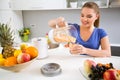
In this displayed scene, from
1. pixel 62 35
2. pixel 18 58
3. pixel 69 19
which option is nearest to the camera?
pixel 18 58

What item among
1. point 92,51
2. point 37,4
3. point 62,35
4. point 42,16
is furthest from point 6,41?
point 42,16

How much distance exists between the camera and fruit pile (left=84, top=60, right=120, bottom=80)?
2.84ft

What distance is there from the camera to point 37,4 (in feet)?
8.70

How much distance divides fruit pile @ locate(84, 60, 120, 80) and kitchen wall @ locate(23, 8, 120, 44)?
1.93m

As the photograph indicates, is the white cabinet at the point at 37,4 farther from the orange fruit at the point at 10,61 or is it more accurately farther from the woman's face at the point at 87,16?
the orange fruit at the point at 10,61

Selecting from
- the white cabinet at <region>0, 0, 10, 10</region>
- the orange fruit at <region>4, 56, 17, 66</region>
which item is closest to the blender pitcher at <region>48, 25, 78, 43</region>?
the orange fruit at <region>4, 56, 17, 66</region>

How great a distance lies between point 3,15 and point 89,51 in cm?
201

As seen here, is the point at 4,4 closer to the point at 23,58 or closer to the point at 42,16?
the point at 42,16

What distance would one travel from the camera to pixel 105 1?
8.18ft

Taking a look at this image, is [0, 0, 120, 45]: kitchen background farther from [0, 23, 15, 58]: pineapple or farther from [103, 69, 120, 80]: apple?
[103, 69, 120, 80]: apple

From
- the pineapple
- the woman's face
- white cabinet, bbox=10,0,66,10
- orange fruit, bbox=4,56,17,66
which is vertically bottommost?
orange fruit, bbox=4,56,17,66

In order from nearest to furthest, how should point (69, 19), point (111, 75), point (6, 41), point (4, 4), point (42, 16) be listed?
1. point (111, 75)
2. point (6, 41)
3. point (4, 4)
4. point (69, 19)
5. point (42, 16)

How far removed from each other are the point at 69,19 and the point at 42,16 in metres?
0.50

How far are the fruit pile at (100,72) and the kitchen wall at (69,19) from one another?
193 cm
